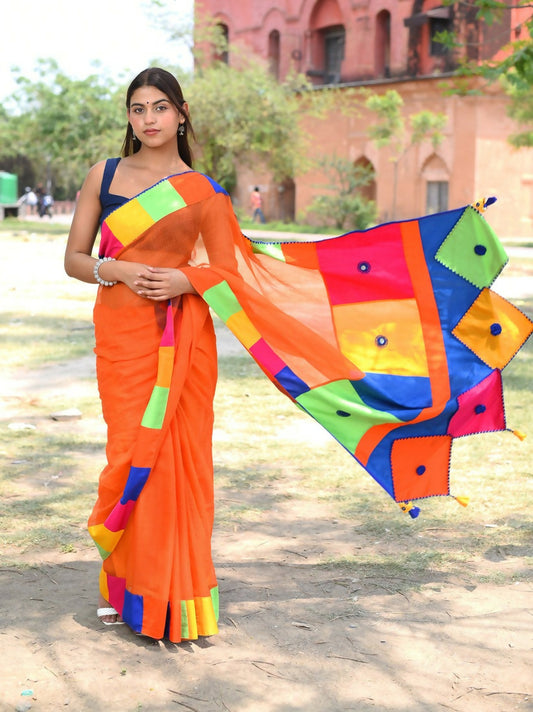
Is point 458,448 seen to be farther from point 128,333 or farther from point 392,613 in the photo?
point 128,333

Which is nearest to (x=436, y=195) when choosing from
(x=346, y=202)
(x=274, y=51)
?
(x=346, y=202)

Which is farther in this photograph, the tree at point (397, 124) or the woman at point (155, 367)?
the tree at point (397, 124)

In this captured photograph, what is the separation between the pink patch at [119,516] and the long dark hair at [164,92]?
1269mm

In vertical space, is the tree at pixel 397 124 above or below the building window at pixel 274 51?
below

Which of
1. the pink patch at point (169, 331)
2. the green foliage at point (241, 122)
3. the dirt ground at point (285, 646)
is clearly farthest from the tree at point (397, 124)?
the pink patch at point (169, 331)

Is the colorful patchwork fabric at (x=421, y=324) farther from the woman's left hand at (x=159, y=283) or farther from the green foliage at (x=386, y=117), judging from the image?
the green foliage at (x=386, y=117)

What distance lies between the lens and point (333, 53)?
3606 centimetres

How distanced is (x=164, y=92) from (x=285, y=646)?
6.43 ft

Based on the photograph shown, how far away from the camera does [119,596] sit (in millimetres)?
3457

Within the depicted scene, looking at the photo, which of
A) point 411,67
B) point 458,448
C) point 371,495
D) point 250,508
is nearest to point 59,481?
point 250,508

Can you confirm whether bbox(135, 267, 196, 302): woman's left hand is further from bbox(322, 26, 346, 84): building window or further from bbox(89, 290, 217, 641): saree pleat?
bbox(322, 26, 346, 84): building window

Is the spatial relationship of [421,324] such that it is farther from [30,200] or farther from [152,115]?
[30,200]

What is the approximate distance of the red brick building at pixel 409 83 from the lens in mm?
30344

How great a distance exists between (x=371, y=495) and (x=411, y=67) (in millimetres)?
28909
